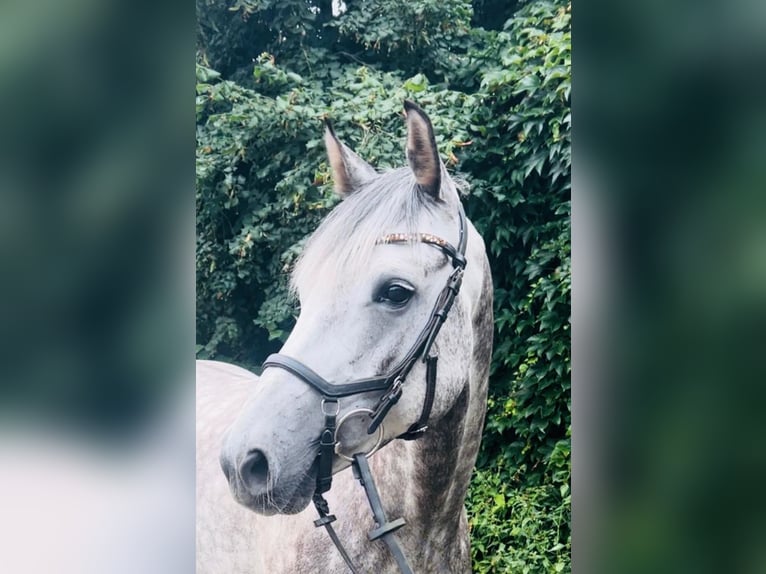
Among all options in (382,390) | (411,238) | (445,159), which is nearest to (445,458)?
(382,390)

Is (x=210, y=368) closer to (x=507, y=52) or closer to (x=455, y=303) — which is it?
(x=455, y=303)

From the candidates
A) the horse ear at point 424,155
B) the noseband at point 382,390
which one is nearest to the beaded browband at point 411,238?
the noseband at point 382,390

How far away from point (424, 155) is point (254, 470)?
1.20m

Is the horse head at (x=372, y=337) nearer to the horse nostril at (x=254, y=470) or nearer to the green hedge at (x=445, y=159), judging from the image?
the horse nostril at (x=254, y=470)

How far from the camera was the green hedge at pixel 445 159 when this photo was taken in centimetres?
252

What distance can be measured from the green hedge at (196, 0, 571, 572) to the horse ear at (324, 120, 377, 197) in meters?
0.04

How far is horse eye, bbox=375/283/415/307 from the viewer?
7.95ft

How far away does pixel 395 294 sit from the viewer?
7.97 ft

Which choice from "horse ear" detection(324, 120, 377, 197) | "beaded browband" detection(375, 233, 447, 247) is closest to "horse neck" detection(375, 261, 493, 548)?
"beaded browband" detection(375, 233, 447, 247)
